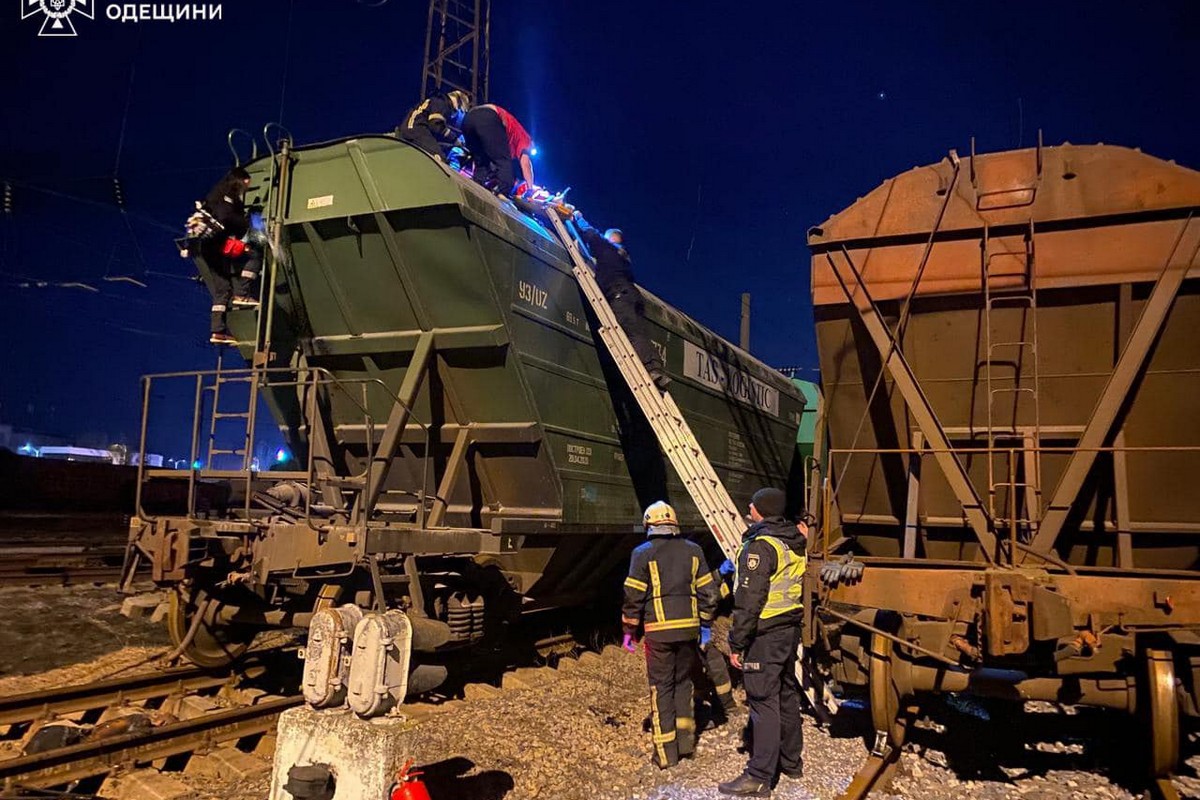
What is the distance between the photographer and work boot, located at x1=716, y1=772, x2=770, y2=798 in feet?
15.0

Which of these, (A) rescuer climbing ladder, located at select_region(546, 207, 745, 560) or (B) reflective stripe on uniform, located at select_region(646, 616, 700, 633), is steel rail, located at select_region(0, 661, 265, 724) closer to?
(B) reflective stripe on uniform, located at select_region(646, 616, 700, 633)

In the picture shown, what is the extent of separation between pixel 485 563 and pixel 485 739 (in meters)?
1.52

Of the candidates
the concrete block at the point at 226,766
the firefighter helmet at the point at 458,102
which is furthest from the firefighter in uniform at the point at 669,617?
the firefighter helmet at the point at 458,102

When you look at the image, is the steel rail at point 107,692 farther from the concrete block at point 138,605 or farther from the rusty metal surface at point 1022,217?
the rusty metal surface at point 1022,217

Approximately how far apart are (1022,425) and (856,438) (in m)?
1.09

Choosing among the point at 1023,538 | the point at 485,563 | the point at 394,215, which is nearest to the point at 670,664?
the point at 485,563

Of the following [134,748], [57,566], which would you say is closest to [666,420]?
[134,748]

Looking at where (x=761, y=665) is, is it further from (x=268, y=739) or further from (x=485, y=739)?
(x=268, y=739)

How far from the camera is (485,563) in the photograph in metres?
6.50

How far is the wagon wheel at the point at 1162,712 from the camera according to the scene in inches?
169

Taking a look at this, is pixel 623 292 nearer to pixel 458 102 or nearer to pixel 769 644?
pixel 458 102

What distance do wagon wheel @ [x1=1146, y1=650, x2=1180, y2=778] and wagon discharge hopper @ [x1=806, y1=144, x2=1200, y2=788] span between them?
1 cm

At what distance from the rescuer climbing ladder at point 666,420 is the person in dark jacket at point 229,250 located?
266 centimetres

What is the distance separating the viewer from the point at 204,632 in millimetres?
6160
